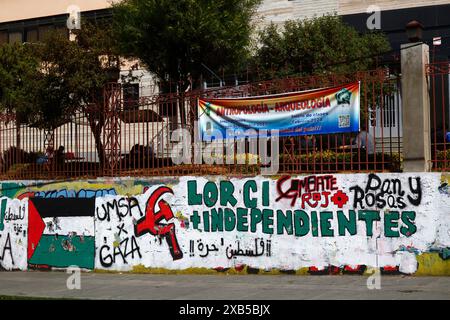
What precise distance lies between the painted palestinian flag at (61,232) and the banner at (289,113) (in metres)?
3.23

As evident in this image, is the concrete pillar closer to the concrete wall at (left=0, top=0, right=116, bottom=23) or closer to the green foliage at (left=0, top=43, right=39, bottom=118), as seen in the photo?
the green foliage at (left=0, top=43, right=39, bottom=118)

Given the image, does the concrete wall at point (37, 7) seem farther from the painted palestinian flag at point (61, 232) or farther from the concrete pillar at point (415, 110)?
the concrete pillar at point (415, 110)

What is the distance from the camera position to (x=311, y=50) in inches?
822

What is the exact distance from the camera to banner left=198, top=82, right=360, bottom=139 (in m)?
12.0

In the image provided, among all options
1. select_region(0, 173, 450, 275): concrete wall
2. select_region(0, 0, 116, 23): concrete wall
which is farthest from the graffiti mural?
select_region(0, 0, 116, 23): concrete wall

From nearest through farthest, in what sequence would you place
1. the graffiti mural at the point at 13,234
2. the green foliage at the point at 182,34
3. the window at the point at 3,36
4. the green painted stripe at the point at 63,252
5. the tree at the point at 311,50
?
the green painted stripe at the point at 63,252, the graffiti mural at the point at 13,234, the green foliage at the point at 182,34, the tree at the point at 311,50, the window at the point at 3,36

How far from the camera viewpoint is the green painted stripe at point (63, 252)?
14.4m

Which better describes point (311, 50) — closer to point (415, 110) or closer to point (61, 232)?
point (415, 110)

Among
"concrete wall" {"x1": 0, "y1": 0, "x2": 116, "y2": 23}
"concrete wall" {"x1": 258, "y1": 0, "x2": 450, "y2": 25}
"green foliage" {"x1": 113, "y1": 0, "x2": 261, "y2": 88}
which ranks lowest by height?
"green foliage" {"x1": 113, "y1": 0, "x2": 261, "y2": 88}

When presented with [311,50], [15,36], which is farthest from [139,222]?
[15,36]

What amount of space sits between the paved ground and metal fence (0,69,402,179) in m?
2.02

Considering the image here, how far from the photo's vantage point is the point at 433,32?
81.0ft

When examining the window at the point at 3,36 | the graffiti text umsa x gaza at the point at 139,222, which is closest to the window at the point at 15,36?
the window at the point at 3,36
